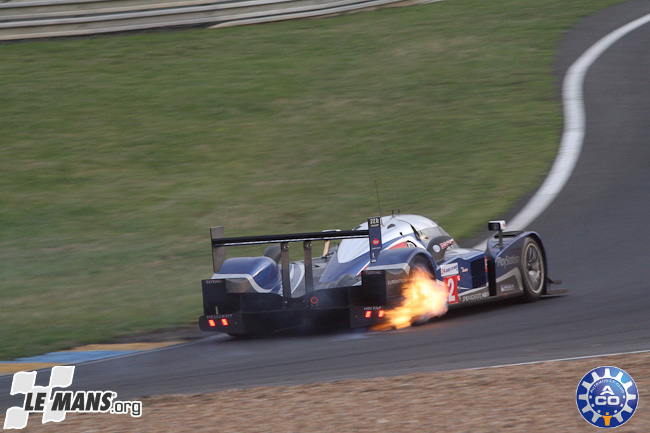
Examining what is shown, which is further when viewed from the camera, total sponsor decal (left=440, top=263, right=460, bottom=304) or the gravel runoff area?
total sponsor decal (left=440, top=263, right=460, bottom=304)

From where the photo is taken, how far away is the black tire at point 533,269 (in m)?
10.3

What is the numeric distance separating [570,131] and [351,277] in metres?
12.3

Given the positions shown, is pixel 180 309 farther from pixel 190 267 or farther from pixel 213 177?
pixel 213 177

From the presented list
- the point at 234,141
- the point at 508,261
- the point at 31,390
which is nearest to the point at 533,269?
the point at 508,261

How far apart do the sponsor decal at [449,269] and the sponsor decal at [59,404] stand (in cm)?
382

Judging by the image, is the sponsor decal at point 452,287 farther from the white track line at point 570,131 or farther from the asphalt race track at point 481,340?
the white track line at point 570,131

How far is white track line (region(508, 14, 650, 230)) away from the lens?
51.0 feet

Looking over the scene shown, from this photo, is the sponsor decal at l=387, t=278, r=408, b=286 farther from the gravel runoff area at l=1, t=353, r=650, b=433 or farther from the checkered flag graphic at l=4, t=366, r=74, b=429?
the checkered flag graphic at l=4, t=366, r=74, b=429

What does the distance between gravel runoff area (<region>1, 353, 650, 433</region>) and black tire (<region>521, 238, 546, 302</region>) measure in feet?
11.5

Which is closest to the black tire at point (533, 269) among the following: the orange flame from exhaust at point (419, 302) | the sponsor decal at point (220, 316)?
the orange flame from exhaust at point (419, 302)

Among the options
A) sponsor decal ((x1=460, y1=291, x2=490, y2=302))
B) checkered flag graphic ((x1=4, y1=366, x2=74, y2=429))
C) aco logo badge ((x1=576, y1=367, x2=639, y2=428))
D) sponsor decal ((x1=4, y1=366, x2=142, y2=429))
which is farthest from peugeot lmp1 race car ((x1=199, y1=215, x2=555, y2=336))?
aco logo badge ((x1=576, y1=367, x2=639, y2=428))

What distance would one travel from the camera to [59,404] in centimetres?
657

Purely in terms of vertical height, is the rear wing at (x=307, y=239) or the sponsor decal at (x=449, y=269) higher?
the rear wing at (x=307, y=239)

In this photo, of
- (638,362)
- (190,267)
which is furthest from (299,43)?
(638,362)
